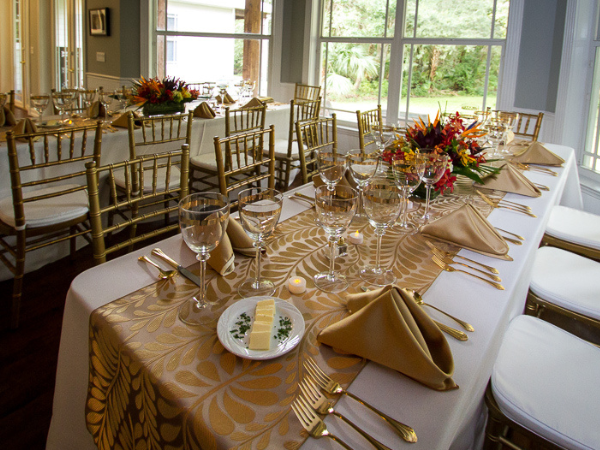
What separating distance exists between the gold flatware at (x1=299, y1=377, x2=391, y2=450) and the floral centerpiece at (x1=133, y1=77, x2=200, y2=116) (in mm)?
2836

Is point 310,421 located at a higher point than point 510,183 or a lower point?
lower

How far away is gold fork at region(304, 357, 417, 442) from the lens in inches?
25.2

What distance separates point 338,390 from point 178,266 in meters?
0.55

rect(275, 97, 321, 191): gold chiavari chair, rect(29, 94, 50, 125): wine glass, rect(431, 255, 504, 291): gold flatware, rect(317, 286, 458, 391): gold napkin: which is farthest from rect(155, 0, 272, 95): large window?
rect(317, 286, 458, 391): gold napkin

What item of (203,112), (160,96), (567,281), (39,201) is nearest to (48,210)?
(39,201)

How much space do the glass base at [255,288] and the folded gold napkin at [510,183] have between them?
1.28 metres

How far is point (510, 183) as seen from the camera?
191cm

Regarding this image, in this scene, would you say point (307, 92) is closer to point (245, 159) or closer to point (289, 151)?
point (289, 151)

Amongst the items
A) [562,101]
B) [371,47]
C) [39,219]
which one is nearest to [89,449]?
[39,219]

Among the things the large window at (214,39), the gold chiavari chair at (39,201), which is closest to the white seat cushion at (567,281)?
the gold chiavari chair at (39,201)

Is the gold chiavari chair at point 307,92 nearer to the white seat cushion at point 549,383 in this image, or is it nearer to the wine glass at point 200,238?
the white seat cushion at point 549,383

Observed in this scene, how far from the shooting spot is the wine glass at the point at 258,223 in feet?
3.16

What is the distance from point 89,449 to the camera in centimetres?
96

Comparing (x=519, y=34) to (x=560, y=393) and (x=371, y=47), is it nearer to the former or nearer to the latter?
(x=371, y=47)
